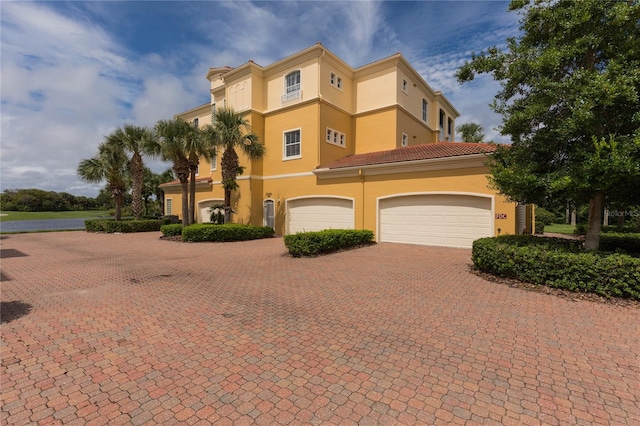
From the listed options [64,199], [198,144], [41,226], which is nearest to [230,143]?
[198,144]

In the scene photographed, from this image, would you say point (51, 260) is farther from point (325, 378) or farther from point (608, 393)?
point (608, 393)

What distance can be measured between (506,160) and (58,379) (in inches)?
398

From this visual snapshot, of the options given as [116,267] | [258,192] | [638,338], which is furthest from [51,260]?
[638,338]

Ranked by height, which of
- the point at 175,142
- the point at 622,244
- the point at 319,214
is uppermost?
the point at 175,142

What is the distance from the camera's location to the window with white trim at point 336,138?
19.8 meters

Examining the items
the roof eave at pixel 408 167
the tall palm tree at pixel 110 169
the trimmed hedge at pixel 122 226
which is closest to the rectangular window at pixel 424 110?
the roof eave at pixel 408 167

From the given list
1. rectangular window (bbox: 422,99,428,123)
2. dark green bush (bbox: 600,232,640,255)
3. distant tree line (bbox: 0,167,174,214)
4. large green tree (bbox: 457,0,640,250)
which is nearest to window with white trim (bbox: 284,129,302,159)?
rectangular window (bbox: 422,99,428,123)

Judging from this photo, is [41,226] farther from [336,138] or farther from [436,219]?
[436,219]

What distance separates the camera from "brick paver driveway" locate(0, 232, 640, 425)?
291 centimetres

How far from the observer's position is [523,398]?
10.1ft

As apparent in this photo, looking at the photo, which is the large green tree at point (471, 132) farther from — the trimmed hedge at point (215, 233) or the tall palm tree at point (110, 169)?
the tall palm tree at point (110, 169)

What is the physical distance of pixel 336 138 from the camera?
20.4 m

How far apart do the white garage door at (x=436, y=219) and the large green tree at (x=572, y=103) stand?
4.94 metres

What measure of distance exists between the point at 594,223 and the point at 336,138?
15013mm
